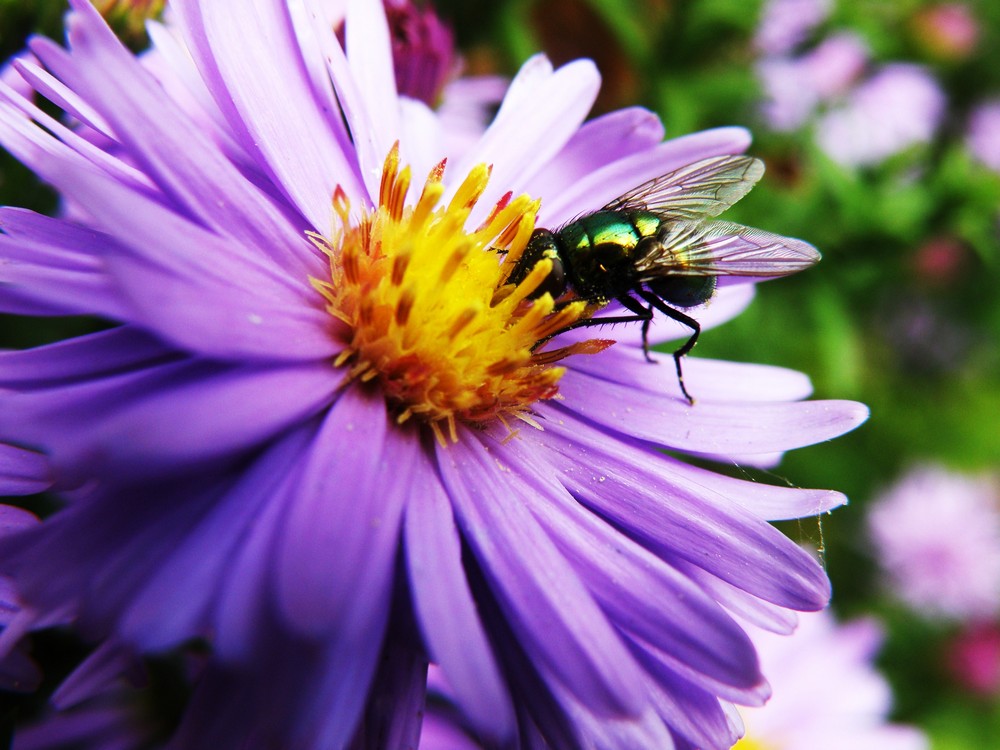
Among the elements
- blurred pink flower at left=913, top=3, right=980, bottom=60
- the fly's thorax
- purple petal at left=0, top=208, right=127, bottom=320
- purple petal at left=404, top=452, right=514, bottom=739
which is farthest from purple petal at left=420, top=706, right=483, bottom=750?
blurred pink flower at left=913, top=3, right=980, bottom=60

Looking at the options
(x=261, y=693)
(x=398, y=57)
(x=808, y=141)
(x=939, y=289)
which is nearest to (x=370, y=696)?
(x=261, y=693)

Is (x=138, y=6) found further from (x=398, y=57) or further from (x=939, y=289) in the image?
(x=939, y=289)

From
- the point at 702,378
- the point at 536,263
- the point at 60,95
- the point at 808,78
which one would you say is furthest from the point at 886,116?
the point at 60,95

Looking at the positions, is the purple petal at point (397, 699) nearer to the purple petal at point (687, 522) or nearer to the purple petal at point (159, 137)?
the purple petal at point (687, 522)

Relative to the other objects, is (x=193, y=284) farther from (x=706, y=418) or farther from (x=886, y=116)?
(x=886, y=116)

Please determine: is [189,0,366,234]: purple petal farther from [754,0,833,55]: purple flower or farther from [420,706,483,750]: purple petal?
[754,0,833,55]: purple flower

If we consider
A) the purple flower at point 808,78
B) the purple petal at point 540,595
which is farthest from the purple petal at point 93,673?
the purple flower at point 808,78

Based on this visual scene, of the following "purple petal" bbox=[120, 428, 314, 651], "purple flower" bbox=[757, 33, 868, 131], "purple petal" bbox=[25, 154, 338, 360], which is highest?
"purple flower" bbox=[757, 33, 868, 131]
